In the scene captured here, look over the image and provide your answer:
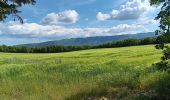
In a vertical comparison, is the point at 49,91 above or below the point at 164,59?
below

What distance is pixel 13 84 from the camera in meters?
20.4

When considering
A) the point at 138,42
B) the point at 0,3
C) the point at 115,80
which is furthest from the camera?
the point at 138,42

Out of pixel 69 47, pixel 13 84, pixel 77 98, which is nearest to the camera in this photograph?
pixel 77 98

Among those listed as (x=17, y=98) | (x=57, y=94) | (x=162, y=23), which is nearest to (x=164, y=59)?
(x=162, y=23)

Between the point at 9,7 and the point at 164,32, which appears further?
the point at 9,7

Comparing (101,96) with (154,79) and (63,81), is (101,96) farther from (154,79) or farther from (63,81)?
(63,81)

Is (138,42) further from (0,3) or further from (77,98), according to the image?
(77,98)

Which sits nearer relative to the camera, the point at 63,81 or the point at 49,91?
the point at 49,91

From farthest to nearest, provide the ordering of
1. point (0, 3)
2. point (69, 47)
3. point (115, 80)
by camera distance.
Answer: point (69, 47) < point (0, 3) < point (115, 80)

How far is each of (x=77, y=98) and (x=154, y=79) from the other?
10.1 ft

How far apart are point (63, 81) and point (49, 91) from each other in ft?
9.69

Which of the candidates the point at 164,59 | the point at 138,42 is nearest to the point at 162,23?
the point at 164,59

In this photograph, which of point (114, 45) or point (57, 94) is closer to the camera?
point (57, 94)

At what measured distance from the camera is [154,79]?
690 inches
